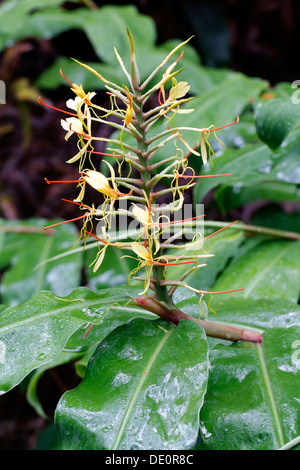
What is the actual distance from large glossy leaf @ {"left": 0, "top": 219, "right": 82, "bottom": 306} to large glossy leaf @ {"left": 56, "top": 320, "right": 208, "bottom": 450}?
A: 1.73 ft

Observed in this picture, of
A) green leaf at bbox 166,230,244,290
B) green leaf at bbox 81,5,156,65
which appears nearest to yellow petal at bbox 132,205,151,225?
green leaf at bbox 166,230,244,290

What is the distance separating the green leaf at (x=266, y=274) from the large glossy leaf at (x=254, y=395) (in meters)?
0.21

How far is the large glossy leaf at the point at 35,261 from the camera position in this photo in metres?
0.99

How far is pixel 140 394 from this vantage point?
Answer: 16.0 inches

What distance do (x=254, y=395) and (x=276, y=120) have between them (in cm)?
41

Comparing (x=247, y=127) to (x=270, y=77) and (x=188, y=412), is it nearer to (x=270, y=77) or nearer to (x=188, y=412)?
(x=188, y=412)

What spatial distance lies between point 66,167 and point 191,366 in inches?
60.3

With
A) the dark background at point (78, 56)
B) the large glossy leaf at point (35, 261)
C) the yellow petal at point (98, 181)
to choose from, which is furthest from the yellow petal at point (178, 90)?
the dark background at point (78, 56)

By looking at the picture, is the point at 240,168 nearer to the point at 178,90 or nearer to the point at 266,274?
the point at 266,274

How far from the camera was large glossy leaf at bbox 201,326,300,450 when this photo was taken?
420 millimetres

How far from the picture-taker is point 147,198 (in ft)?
1.40

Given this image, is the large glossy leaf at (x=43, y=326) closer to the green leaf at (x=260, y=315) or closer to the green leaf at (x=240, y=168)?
the green leaf at (x=260, y=315)
